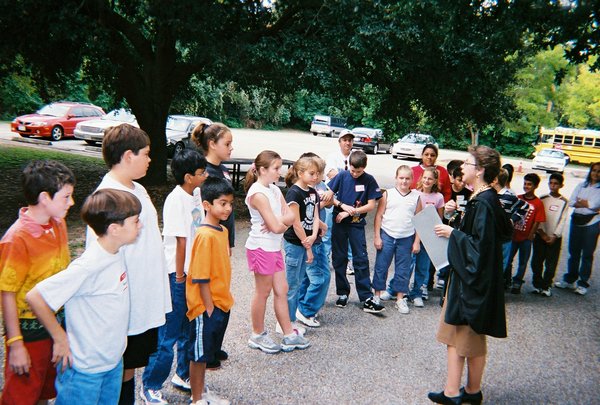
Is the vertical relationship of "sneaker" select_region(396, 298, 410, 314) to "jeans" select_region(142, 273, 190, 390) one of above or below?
below

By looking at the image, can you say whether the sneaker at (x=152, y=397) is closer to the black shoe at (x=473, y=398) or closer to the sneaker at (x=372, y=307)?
the black shoe at (x=473, y=398)

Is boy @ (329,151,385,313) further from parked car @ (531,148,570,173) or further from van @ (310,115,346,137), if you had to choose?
van @ (310,115,346,137)

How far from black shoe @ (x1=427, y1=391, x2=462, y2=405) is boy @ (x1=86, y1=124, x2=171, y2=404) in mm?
2245

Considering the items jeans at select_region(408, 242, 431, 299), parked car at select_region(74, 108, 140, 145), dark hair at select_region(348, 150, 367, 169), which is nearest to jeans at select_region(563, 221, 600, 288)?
jeans at select_region(408, 242, 431, 299)

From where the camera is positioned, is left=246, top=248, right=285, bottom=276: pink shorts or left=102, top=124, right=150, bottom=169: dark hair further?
left=246, top=248, right=285, bottom=276: pink shorts

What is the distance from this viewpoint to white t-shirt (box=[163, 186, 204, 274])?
339cm

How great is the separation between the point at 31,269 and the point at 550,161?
A: 106 feet

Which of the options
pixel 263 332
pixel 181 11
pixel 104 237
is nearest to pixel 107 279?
pixel 104 237

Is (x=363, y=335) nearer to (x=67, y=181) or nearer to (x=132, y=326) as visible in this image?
(x=132, y=326)

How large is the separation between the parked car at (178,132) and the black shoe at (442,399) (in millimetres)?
15250

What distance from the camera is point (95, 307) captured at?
2383 mm

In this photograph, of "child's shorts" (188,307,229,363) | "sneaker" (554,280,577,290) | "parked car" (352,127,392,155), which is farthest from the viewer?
"parked car" (352,127,392,155)

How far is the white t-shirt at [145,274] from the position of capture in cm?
276

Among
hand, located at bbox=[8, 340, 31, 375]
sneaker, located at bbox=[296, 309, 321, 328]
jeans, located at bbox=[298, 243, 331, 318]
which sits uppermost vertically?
hand, located at bbox=[8, 340, 31, 375]
